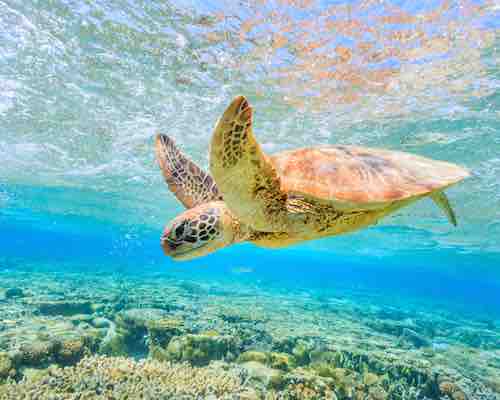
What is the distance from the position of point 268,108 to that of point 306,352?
27.5 ft

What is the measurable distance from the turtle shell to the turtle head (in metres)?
0.69

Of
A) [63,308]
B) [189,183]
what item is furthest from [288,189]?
[63,308]

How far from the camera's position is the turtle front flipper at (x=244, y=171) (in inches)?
75.7

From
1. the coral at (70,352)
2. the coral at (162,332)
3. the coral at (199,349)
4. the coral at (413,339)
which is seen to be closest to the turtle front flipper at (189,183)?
the coral at (199,349)

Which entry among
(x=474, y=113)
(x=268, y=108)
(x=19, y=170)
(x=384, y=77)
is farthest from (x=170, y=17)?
(x=19, y=170)

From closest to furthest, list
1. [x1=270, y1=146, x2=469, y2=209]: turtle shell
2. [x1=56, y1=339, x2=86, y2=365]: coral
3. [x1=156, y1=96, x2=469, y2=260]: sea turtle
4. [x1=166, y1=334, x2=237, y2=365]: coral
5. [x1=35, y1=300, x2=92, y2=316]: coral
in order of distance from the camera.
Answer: [x1=156, y1=96, x2=469, y2=260]: sea turtle
[x1=270, y1=146, x2=469, y2=209]: turtle shell
[x1=56, y1=339, x2=86, y2=365]: coral
[x1=166, y1=334, x2=237, y2=365]: coral
[x1=35, y1=300, x2=92, y2=316]: coral

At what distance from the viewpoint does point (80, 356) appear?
5199mm

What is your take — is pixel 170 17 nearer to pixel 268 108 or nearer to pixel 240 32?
pixel 240 32

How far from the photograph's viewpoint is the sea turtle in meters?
2.09

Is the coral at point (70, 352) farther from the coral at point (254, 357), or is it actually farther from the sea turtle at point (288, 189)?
the sea turtle at point (288, 189)

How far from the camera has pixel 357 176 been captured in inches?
107

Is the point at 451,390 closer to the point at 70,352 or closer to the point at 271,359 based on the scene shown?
the point at 271,359

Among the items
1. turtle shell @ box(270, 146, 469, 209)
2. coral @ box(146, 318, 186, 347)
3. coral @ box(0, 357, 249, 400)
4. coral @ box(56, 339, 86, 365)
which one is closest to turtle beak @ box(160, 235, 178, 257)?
turtle shell @ box(270, 146, 469, 209)

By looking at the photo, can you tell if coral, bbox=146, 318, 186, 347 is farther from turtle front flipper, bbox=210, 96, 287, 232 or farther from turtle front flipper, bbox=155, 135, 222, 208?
turtle front flipper, bbox=210, 96, 287, 232
